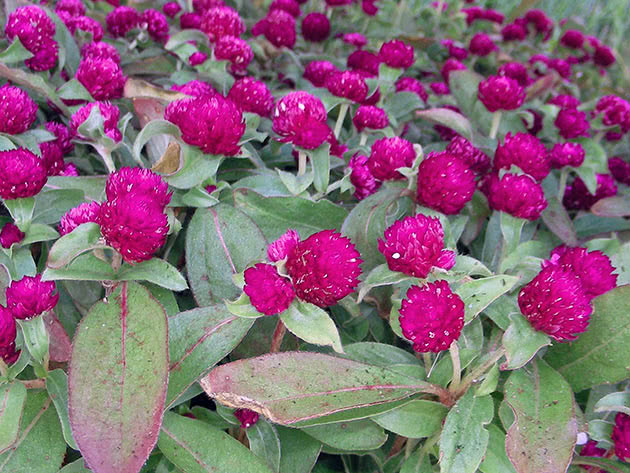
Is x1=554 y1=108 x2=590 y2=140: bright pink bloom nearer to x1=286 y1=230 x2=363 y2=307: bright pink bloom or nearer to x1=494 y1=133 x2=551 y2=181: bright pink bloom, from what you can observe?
x1=494 y1=133 x2=551 y2=181: bright pink bloom

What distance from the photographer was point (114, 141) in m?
1.13

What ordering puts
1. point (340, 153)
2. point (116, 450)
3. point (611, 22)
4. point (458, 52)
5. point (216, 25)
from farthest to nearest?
point (611, 22) < point (458, 52) < point (216, 25) < point (340, 153) < point (116, 450)

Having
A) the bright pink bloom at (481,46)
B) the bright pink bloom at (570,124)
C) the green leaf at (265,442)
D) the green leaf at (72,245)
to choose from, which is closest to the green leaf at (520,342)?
the green leaf at (265,442)

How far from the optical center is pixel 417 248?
0.86 metres

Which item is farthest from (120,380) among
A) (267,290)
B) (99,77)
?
(99,77)

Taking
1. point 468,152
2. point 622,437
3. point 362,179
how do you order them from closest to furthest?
point 622,437 → point 362,179 → point 468,152

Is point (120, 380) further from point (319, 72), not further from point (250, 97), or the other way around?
point (319, 72)

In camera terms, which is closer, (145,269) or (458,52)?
(145,269)

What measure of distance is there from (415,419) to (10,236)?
73 cm

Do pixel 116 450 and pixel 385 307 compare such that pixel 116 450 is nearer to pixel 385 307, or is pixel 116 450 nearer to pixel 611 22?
pixel 385 307

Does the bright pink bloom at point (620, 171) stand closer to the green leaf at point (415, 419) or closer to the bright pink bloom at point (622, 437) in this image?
the bright pink bloom at point (622, 437)

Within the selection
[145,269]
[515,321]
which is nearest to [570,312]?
[515,321]

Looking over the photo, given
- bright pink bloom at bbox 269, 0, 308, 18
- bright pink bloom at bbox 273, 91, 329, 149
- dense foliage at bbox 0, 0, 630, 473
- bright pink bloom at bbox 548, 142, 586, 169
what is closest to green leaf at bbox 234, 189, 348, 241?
dense foliage at bbox 0, 0, 630, 473

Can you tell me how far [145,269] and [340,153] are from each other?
2.02ft
